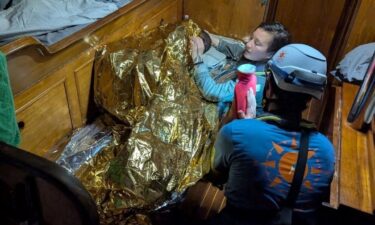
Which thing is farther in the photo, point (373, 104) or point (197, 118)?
point (197, 118)

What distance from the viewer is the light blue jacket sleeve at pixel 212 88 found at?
5.20 ft

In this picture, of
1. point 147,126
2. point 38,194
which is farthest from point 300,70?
point 38,194

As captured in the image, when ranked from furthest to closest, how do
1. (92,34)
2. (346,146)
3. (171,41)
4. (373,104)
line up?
(171,41) → (92,34) → (346,146) → (373,104)

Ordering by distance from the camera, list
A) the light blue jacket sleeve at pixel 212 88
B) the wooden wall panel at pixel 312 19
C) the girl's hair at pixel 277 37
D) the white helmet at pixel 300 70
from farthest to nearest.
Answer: the wooden wall panel at pixel 312 19 → the girl's hair at pixel 277 37 → the light blue jacket sleeve at pixel 212 88 → the white helmet at pixel 300 70

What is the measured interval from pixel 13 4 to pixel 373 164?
1593 millimetres

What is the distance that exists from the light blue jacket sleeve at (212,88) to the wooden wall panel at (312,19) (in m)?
0.85

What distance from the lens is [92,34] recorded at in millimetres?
1445

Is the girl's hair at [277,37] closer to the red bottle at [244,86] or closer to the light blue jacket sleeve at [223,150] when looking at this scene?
the red bottle at [244,86]

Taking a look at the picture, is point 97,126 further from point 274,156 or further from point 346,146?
point 346,146

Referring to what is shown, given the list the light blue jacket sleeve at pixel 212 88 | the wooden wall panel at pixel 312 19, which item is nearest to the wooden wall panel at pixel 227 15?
the wooden wall panel at pixel 312 19

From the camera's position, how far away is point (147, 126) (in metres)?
1.31

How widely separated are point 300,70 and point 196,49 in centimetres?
89

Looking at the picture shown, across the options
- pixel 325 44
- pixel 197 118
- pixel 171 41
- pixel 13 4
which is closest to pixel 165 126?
pixel 197 118

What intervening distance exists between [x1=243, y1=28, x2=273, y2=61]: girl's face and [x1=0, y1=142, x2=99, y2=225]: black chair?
1339 millimetres
